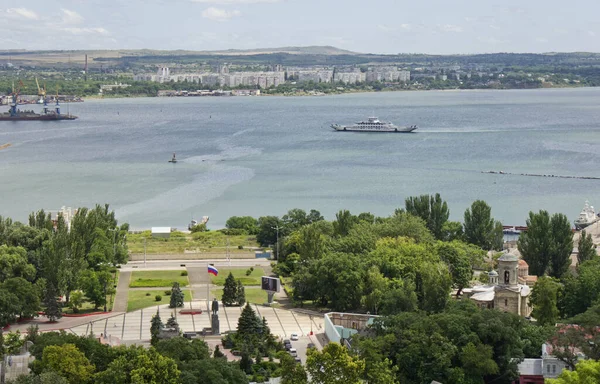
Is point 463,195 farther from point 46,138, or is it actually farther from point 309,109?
point 309,109

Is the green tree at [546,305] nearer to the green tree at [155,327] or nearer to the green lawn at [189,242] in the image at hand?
the green tree at [155,327]

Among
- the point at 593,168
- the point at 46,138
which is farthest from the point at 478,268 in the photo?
the point at 46,138

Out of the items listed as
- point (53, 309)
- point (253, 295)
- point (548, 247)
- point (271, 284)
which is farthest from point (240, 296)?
point (548, 247)

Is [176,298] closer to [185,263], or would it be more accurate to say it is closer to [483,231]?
[185,263]

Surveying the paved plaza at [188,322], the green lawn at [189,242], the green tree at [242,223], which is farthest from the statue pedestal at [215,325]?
the green tree at [242,223]

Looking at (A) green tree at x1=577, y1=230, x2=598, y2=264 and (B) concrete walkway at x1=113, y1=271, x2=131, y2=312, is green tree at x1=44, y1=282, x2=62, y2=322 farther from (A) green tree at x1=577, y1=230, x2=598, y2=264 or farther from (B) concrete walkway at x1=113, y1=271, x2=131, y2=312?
(A) green tree at x1=577, y1=230, x2=598, y2=264
